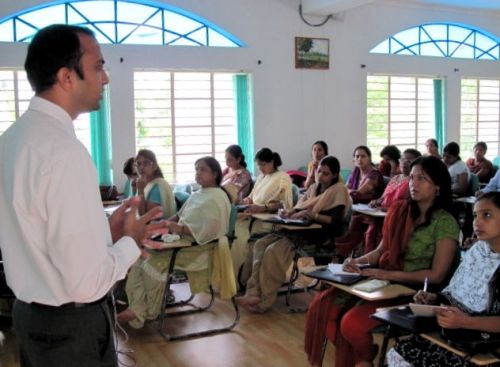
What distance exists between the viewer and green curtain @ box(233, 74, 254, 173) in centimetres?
778

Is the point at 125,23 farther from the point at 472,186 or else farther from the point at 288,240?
the point at 472,186

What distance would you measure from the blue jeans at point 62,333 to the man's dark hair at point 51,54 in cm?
55

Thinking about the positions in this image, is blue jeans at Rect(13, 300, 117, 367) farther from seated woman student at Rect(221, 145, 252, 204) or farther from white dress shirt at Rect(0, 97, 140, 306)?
seated woman student at Rect(221, 145, 252, 204)

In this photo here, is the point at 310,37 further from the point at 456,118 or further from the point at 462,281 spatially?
the point at 462,281

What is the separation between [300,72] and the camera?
810 cm

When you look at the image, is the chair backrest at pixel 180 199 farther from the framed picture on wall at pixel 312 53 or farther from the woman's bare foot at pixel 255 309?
the framed picture on wall at pixel 312 53

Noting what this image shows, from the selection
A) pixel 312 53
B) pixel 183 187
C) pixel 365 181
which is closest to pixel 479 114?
pixel 312 53

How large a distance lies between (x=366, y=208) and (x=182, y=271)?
1997 millimetres

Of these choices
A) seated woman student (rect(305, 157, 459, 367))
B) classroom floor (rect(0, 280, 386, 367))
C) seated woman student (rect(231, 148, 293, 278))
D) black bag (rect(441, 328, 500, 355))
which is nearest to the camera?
black bag (rect(441, 328, 500, 355))

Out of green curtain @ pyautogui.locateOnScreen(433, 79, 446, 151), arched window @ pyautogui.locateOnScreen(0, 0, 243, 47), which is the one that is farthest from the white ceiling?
green curtain @ pyautogui.locateOnScreen(433, 79, 446, 151)

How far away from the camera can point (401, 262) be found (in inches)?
116

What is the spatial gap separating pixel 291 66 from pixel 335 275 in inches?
220

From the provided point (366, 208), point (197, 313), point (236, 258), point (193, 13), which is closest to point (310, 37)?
point (193, 13)

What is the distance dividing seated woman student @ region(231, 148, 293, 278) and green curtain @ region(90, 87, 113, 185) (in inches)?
80.7
